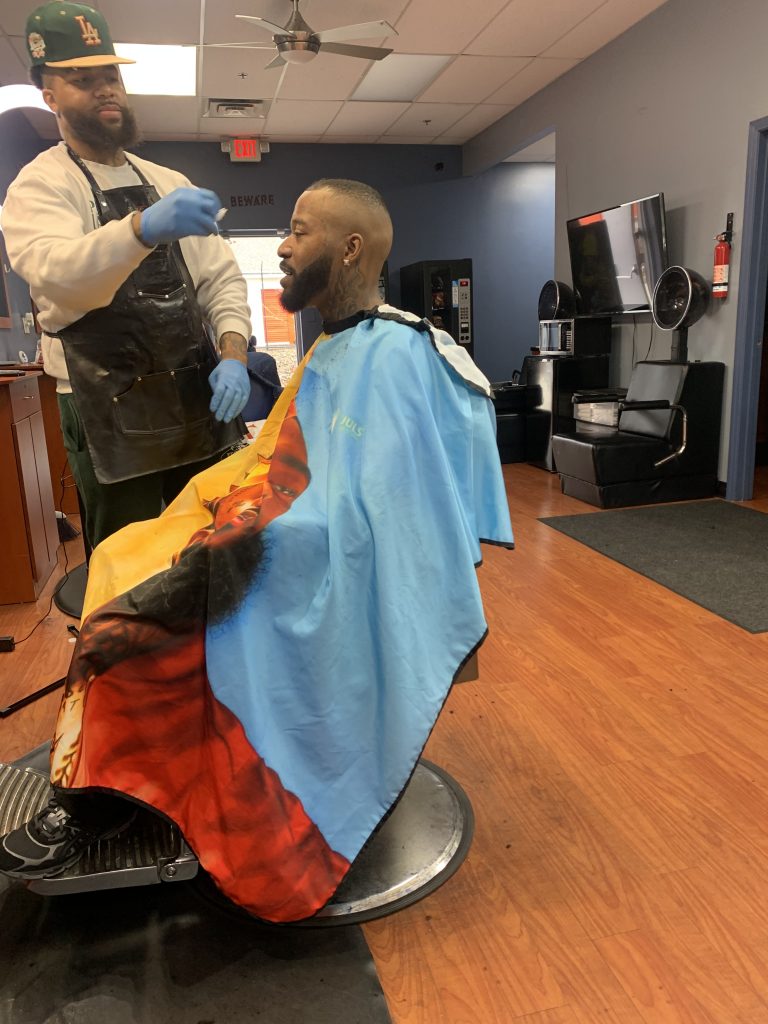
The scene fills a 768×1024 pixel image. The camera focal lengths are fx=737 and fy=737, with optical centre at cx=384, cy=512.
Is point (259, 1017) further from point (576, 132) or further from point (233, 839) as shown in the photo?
point (576, 132)

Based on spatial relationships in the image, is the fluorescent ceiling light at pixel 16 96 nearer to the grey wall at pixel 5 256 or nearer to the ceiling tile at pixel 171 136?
the grey wall at pixel 5 256

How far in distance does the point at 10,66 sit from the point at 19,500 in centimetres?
344

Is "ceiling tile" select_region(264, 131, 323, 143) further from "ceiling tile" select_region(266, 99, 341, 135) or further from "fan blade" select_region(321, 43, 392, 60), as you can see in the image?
"fan blade" select_region(321, 43, 392, 60)

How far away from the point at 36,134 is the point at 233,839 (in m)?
6.61

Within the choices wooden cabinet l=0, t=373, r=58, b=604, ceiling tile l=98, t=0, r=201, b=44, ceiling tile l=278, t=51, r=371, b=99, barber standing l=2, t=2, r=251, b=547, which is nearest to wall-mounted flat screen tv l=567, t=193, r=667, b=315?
ceiling tile l=278, t=51, r=371, b=99

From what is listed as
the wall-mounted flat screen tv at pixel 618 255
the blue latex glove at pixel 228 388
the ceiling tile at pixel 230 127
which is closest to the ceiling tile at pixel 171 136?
the ceiling tile at pixel 230 127

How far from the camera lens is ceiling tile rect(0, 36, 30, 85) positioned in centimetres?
434

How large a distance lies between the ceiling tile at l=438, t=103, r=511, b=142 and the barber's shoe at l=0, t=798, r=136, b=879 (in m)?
6.21

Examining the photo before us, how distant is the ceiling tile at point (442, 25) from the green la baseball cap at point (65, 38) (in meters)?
3.31

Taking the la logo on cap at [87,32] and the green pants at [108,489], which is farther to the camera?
the green pants at [108,489]

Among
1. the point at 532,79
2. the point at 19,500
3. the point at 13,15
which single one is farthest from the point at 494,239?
the point at 19,500

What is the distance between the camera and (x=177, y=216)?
4.23ft

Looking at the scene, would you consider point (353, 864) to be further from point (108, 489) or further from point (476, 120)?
point (476, 120)

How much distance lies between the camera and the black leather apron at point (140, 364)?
157cm
